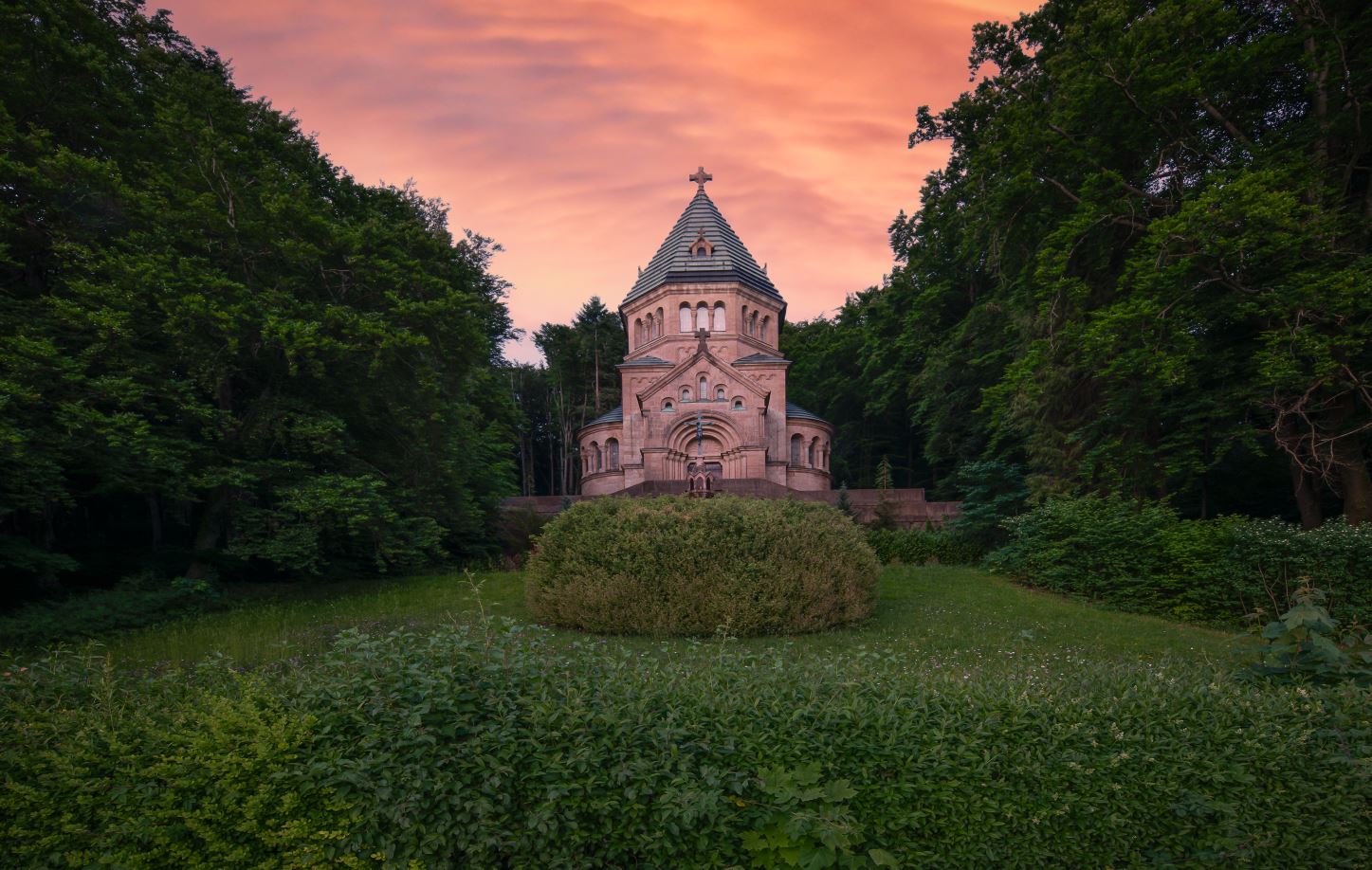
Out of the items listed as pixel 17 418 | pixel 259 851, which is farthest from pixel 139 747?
pixel 17 418

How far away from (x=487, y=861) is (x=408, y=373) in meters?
15.4

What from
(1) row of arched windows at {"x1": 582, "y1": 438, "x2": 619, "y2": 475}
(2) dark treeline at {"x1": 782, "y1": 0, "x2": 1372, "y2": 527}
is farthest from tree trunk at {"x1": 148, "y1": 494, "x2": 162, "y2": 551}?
(2) dark treeline at {"x1": 782, "y1": 0, "x2": 1372, "y2": 527}

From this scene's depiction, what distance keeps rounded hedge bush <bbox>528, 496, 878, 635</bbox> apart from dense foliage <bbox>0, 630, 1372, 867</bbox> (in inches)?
238

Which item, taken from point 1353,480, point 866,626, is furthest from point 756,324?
point 866,626

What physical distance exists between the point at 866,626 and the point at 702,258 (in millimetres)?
31743

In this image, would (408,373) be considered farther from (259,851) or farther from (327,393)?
(259,851)

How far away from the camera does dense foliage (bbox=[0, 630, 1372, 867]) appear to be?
3244 mm

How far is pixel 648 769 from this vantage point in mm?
3432

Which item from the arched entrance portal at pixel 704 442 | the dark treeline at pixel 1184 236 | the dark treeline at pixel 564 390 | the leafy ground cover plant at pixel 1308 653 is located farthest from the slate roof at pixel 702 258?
the leafy ground cover plant at pixel 1308 653

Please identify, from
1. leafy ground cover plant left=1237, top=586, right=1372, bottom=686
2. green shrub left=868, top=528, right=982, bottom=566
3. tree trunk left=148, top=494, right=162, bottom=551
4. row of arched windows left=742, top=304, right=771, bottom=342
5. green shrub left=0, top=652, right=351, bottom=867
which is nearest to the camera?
green shrub left=0, top=652, right=351, bottom=867

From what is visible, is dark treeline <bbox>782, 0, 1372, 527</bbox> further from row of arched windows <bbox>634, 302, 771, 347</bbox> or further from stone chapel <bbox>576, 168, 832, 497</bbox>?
row of arched windows <bbox>634, 302, 771, 347</bbox>

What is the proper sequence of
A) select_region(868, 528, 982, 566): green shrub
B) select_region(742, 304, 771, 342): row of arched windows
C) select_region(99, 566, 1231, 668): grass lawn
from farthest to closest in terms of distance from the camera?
select_region(742, 304, 771, 342): row of arched windows
select_region(868, 528, 982, 566): green shrub
select_region(99, 566, 1231, 668): grass lawn

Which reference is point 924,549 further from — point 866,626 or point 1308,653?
point 1308,653

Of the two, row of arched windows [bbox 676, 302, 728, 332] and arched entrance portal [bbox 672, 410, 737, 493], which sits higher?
row of arched windows [bbox 676, 302, 728, 332]
